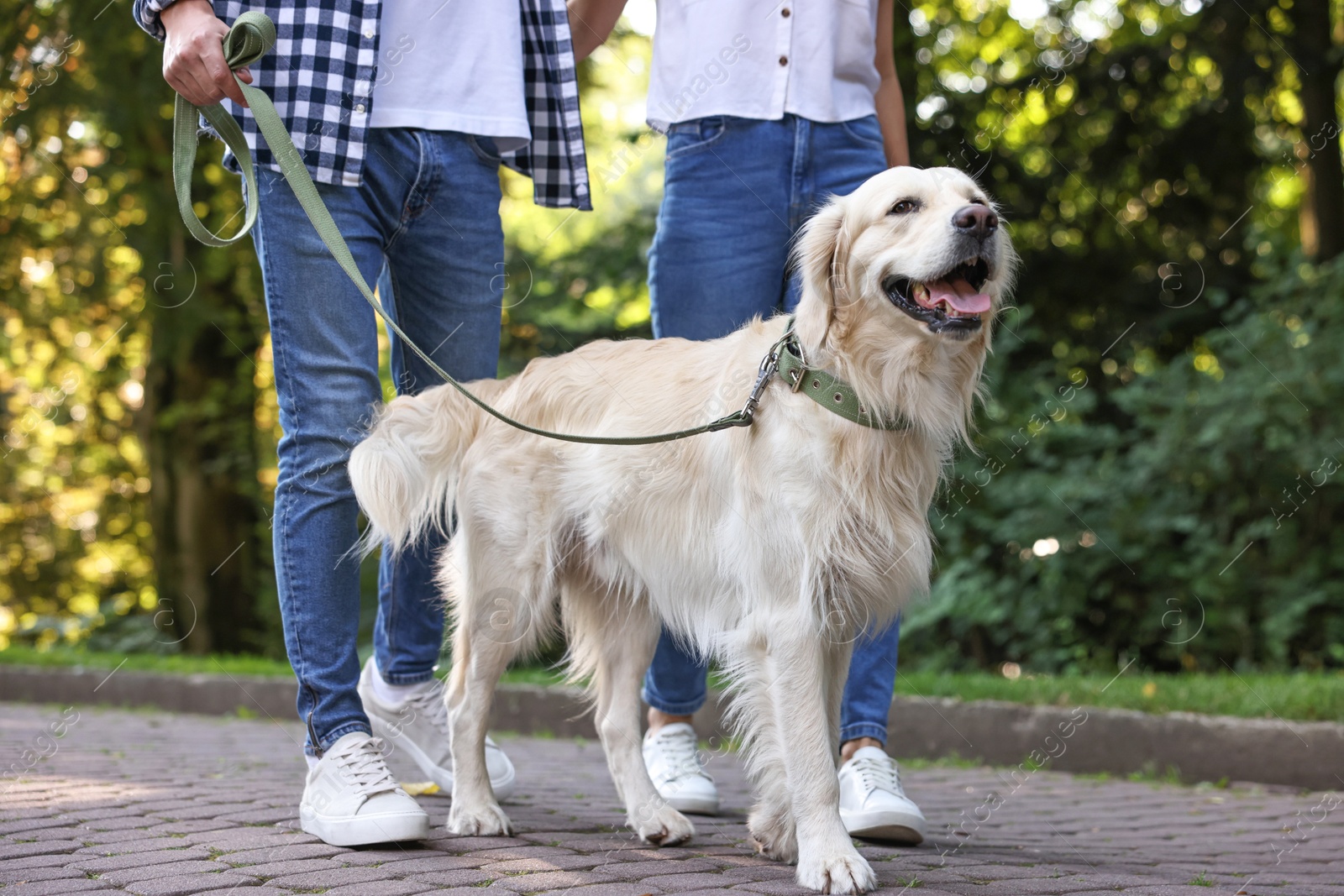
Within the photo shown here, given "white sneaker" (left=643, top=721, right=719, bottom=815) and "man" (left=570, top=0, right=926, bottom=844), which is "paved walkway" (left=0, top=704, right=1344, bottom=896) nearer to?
"white sneaker" (left=643, top=721, right=719, bottom=815)

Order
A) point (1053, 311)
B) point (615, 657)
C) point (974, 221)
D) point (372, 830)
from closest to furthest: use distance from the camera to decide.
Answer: point (974, 221) < point (372, 830) < point (615, 657) < point (1053, 311)

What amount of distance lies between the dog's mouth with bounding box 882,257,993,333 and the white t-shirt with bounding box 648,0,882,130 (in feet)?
3.44

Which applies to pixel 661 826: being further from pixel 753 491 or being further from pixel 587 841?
pixel 753 491

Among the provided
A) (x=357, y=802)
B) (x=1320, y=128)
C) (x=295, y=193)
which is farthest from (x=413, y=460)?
(x=1320, y=128)

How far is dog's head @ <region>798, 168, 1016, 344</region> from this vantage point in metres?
2.89

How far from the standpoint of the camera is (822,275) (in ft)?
10.1

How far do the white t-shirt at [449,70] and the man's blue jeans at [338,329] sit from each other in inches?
2.6

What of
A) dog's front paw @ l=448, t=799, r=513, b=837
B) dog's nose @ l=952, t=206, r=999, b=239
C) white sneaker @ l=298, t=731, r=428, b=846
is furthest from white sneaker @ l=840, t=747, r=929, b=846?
dog's nose @ l=952, t=206, r=999, b=239

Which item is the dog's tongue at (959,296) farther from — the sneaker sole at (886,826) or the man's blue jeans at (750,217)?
the sneaker sole at (886,826)

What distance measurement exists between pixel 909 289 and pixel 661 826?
1.57 m

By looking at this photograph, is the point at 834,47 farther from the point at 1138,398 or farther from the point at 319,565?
the point at 1138,398

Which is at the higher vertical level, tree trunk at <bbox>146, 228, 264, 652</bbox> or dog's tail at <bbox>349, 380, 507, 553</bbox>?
dog's tail at <bbox>349, 380, 507, 553</bbox>

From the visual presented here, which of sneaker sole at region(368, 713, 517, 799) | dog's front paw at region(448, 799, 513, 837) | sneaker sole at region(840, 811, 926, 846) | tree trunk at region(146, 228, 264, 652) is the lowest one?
tree trunk at region(146, 228, 264, 652)

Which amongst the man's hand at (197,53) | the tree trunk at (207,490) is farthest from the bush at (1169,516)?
the tree trunk at (207,490)
